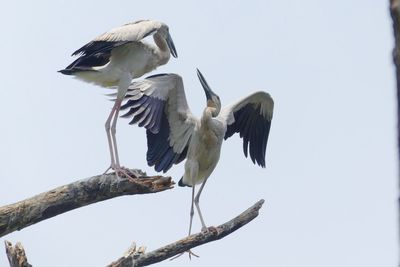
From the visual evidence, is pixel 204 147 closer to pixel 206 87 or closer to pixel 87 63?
pixel 206 87

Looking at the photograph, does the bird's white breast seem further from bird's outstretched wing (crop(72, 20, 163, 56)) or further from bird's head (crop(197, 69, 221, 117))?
bird's outstretched wing (crop(72, 20, 163, 56))

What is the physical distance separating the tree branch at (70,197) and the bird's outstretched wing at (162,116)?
2475 mm

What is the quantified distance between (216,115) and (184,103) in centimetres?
44

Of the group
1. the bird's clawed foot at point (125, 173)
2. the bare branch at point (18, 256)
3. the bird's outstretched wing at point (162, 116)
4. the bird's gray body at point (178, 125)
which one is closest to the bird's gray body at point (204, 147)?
the bird's gray body at point (178, 125)

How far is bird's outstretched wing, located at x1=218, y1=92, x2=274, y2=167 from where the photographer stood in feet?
32.8

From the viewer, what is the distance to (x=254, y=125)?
1005 centimetres

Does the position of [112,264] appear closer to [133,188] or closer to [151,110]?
[133,188]

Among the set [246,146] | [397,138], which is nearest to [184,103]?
[246,146]

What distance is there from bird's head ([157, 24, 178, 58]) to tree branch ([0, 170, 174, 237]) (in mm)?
2795

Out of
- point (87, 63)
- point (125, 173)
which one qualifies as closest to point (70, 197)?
point (125, 173)

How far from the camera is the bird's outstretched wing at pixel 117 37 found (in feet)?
25.6

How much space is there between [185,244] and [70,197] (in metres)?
1.07

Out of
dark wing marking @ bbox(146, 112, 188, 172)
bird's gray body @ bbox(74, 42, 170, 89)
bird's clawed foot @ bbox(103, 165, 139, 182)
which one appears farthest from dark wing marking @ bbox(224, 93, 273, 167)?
bird's clawed foot @ bbox(103, 165, 139, 182)

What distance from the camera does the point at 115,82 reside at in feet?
27.4
